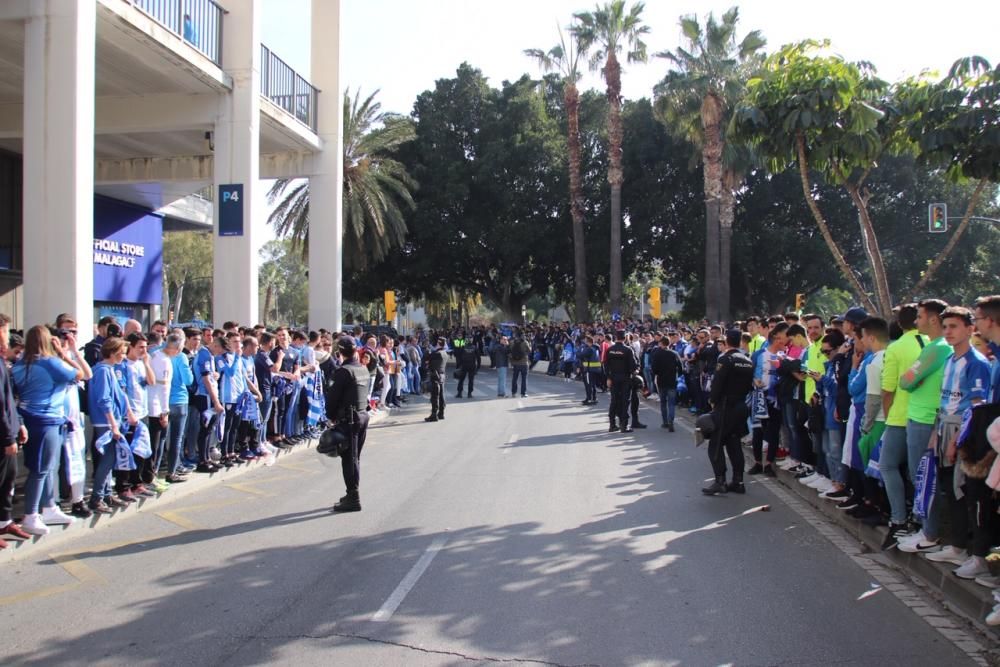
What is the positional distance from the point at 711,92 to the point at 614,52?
7.02 m

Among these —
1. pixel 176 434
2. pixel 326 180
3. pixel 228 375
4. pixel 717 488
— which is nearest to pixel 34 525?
pixel 176 434

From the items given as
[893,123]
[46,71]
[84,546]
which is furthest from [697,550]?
[46,71]

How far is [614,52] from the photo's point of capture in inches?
1375

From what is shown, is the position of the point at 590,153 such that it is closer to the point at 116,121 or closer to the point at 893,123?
the point at 116,121

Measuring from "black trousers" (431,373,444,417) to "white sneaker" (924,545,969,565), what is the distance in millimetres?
11771

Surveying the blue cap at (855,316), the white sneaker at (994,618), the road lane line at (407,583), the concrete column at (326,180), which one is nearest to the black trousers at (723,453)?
the blue cap at (855,316)

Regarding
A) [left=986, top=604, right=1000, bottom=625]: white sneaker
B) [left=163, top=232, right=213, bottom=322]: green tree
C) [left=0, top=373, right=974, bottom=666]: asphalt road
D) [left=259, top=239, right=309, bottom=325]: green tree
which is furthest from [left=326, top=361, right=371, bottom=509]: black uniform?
[left=259, top=239, right=309, bottom=325]: green tree

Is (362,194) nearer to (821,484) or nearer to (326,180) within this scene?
(326,180)

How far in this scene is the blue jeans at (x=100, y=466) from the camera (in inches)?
315

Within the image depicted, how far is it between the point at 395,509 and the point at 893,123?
7.76m

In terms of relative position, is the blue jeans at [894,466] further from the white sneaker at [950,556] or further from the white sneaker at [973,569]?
the white sneaker at [973,569]

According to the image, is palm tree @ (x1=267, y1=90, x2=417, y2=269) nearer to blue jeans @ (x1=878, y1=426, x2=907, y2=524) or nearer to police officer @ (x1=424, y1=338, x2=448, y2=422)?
police officer @ (x1=424, y1=338, x2=448, y2=422)

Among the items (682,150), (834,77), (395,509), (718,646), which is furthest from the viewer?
(682,150)

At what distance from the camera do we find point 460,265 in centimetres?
4441
